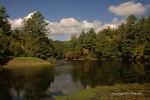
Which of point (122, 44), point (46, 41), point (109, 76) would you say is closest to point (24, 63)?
point (46, 41)

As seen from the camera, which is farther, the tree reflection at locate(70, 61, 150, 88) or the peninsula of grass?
the peninsula of grass

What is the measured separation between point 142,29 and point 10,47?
176ft

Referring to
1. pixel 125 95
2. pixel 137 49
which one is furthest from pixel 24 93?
pixel 137 49

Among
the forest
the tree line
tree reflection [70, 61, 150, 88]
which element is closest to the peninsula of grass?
the forest

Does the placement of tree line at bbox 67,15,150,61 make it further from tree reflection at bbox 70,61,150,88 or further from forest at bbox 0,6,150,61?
tree reflection at bbox 70,61,150,88

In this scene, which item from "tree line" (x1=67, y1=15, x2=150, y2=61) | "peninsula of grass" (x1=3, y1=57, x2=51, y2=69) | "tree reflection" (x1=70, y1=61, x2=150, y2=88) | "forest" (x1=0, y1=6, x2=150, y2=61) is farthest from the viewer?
"tree line" (x1=67, y1=15, x2=150, y2=61)

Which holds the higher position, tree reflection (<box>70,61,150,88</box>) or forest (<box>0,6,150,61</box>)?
forest (<box>0,6,150,61</box>)

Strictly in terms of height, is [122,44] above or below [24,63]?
above

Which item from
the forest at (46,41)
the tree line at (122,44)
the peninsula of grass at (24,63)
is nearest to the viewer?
the peninsula of grass at (24,63)

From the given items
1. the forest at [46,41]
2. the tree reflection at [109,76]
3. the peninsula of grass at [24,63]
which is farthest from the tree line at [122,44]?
the tree reflection at [109,76]

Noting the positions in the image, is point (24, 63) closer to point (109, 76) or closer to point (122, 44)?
point (109, 76)

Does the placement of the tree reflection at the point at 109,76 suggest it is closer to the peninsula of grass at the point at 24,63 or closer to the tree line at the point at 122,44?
the peninsula of grass at the point at 24,63

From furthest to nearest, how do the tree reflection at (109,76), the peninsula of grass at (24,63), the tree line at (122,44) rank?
the tree line at (122,44)
the peninsula of grass at (24,63)
the tree reflection at (109,76)

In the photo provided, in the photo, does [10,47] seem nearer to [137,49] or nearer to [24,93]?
[137,49]
